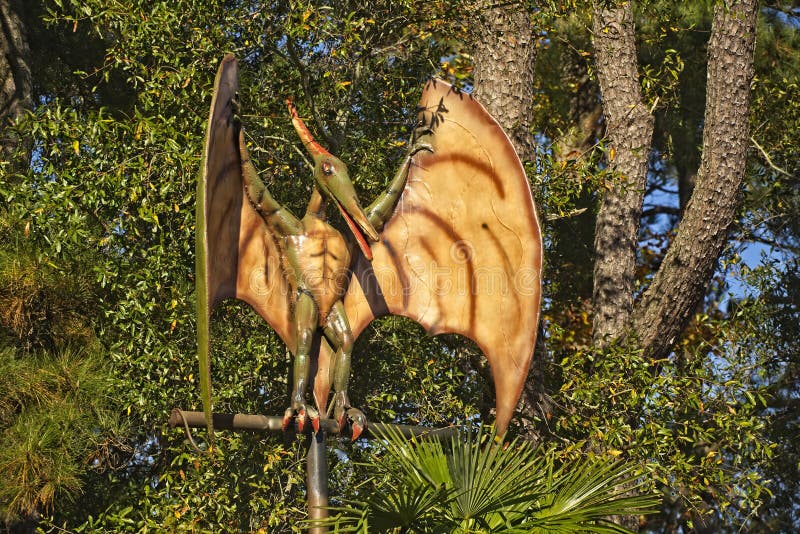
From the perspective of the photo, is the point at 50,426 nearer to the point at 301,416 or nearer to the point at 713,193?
the point at 301,416

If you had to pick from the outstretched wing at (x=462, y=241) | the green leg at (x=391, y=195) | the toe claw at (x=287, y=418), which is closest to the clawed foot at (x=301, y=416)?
the toe claw at (x=287, y=418)

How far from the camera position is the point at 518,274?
6.16 meters

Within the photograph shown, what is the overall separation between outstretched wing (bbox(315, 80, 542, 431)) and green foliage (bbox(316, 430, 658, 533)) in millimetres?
659

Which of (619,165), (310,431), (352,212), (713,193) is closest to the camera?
(310,431)

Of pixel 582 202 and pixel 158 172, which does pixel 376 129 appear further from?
pixel 582 202

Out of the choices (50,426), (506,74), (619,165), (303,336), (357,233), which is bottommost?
(50,426)

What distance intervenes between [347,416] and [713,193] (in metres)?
4.48

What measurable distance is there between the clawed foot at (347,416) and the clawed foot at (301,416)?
0.18 m

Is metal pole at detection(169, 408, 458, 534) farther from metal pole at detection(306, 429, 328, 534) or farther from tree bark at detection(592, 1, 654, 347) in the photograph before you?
tree bark at detection(592, 1, 654, 347)

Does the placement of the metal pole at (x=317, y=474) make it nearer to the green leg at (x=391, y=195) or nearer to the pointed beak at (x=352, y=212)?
the pointed beak at (x=352, y=212)

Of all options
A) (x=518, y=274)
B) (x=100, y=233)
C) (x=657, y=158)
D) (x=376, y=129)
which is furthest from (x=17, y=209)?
(x=657, y=158)

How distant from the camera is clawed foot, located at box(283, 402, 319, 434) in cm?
Result: 553

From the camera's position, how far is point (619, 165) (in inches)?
373

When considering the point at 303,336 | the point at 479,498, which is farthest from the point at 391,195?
the point at 479,498
